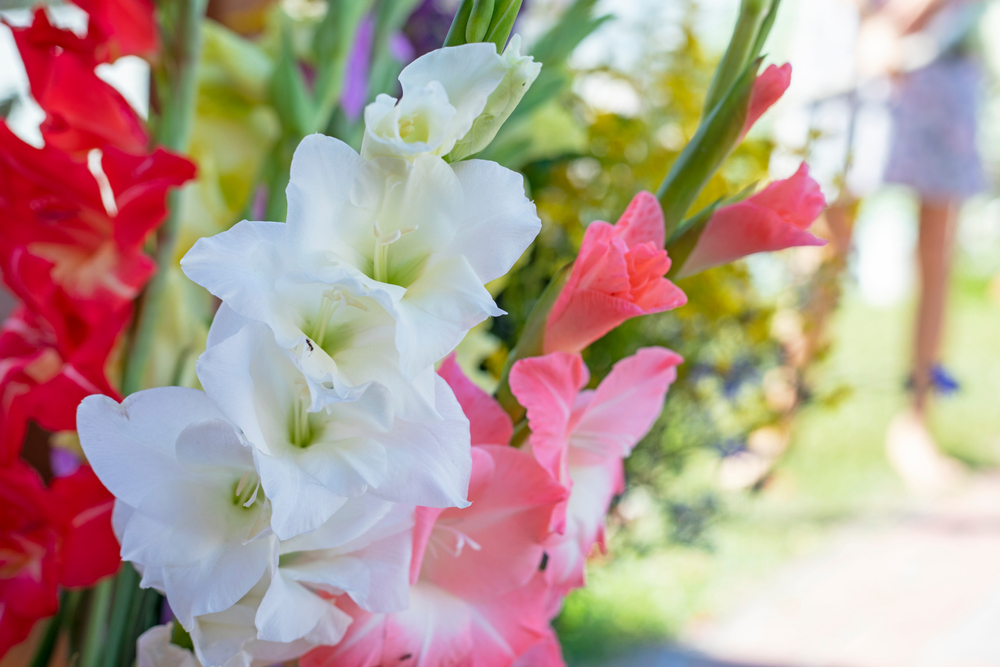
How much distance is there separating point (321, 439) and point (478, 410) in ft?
0.18

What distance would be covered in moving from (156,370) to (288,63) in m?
0.17

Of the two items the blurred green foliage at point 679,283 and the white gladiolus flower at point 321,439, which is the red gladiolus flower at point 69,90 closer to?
the white gladiolus flower at point 321,439

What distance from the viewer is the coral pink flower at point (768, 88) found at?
22 centimetres

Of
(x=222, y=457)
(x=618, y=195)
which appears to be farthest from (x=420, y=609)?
(x=618, y=195)

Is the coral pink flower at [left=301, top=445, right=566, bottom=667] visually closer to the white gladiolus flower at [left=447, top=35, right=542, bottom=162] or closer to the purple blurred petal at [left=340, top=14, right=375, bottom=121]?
the white gladiolus flower at [left=447, top=35, right=542, bottom=162]

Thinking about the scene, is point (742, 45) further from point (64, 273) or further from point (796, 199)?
point (64, 273)

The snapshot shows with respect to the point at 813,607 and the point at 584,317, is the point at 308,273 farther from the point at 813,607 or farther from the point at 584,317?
the point at 813,607

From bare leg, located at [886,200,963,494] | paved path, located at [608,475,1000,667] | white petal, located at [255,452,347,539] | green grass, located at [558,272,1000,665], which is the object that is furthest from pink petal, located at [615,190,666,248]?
bare leg, located at [886,200,963,494]

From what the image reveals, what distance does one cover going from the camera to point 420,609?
24 centimetres

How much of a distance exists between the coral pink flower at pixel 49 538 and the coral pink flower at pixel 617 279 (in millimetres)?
185

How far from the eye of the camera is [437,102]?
17 centimetres

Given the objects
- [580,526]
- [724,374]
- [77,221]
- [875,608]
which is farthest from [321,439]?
[875,608]

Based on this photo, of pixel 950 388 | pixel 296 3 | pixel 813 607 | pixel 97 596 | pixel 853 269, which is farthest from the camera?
pixel 813 607

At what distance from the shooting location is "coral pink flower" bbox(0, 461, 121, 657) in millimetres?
285
